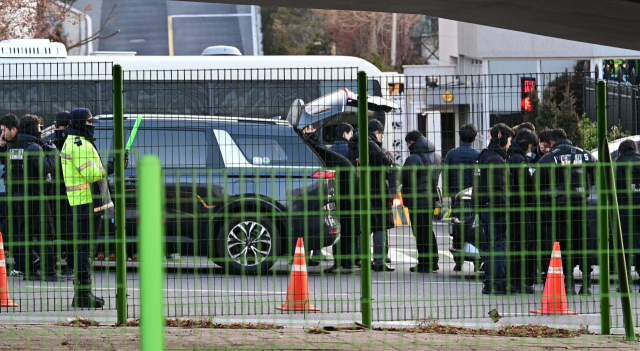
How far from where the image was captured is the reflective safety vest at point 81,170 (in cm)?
829

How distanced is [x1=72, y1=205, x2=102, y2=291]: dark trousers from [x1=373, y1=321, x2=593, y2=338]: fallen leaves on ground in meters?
2.66

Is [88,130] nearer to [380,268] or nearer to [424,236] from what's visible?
[380,268]

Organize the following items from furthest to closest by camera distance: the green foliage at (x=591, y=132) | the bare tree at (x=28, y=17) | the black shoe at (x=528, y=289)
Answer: the bare tree at (x=28, y=17)
the green foliage at (x=591, y=132)
the black shoe at (x=528, y=289)

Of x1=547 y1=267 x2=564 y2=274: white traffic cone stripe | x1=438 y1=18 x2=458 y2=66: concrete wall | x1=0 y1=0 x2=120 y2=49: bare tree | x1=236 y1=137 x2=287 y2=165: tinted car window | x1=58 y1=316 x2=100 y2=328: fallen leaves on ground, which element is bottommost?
x1=58 y1=316 x2=100 y2=328: fallen leaves on ground

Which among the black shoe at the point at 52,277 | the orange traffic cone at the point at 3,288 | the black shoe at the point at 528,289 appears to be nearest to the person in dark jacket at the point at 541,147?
the black shoe at the point at 528,289

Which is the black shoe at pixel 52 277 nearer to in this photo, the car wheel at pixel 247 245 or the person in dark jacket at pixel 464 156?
the car wheel at pixel 247 245

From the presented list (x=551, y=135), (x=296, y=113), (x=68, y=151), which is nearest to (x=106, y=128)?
(x=68, y=151)

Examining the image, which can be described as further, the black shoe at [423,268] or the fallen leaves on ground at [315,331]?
the black shoe at [423,268]

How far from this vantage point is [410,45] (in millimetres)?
62875

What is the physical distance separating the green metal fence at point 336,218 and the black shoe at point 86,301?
0.33ft

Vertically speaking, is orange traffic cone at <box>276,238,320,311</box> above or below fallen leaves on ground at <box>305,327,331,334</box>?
above

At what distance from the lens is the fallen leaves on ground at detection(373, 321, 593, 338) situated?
7.23 metres

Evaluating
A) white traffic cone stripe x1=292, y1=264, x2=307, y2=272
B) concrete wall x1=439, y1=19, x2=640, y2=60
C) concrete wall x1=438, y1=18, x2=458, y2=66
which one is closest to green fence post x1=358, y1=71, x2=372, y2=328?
white traffic cone stripe x1=292, y1=264, x2=307, y2=272

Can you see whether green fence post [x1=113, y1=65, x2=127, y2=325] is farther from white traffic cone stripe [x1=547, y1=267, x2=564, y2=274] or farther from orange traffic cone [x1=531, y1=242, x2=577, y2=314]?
white traffic cone stripe [x1=547, y1=267, x2=564, y2=274]
